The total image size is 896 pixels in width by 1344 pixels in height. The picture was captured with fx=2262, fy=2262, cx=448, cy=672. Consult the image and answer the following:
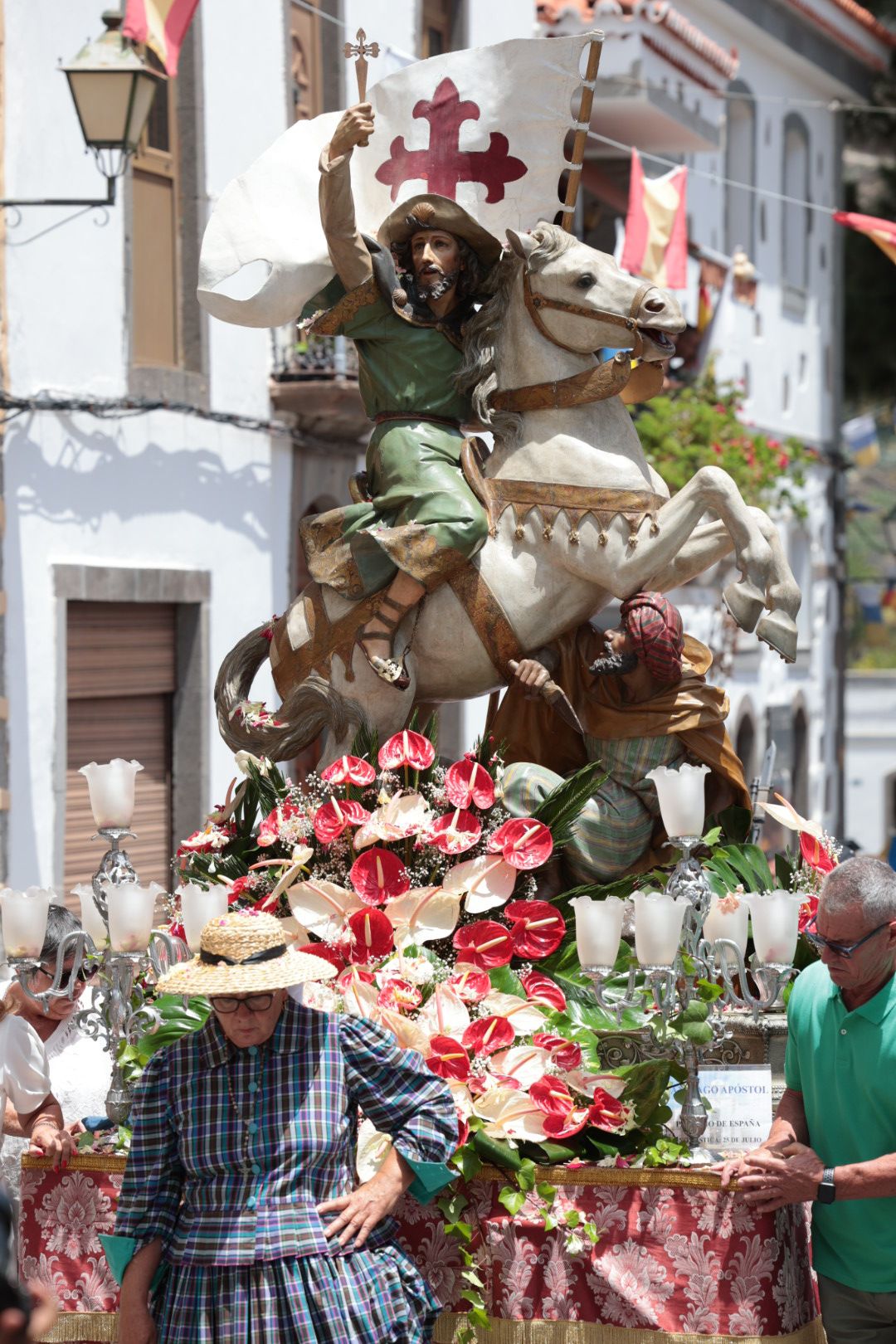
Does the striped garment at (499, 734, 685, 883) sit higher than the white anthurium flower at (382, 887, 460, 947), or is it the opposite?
the striped garment at (499, 734, 685, 883)

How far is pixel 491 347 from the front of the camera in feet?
21.8

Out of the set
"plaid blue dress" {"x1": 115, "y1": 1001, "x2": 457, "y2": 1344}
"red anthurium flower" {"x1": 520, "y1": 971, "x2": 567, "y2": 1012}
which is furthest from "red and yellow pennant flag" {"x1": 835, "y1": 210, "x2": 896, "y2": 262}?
"plaid blue dress" {"x1": 115, "y1": 1001, "x2": 457, "y2": 1344}

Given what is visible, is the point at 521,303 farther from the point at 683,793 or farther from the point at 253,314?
the point at 683,793

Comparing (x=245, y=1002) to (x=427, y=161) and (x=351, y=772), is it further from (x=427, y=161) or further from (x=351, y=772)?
(x=427, y=161)

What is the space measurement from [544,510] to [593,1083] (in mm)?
1850

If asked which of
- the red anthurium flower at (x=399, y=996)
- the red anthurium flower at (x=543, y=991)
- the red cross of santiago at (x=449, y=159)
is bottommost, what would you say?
the red anthurium flower at (x=543, y=991)

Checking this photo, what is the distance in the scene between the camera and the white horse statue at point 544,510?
21.3 feet

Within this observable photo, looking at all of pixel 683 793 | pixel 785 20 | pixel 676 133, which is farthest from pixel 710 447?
pixel 683 793

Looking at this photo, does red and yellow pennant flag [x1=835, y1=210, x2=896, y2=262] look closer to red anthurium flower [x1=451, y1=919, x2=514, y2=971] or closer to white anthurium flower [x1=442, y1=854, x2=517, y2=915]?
white anthurium flower [x1=442, y1=854, x2=517, y2=915]

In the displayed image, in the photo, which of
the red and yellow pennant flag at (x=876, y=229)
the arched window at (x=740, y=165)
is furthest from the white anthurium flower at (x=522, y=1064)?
the arched window at (x=740, y=165)

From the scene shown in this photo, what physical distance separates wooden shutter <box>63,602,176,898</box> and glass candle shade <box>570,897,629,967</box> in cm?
832

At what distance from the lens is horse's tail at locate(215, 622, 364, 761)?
669 cm

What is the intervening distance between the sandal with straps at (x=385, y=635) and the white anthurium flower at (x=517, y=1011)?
125 cm

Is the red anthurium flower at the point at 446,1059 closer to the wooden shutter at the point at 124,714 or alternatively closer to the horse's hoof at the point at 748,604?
the horse's hoof at the point at 748,604
